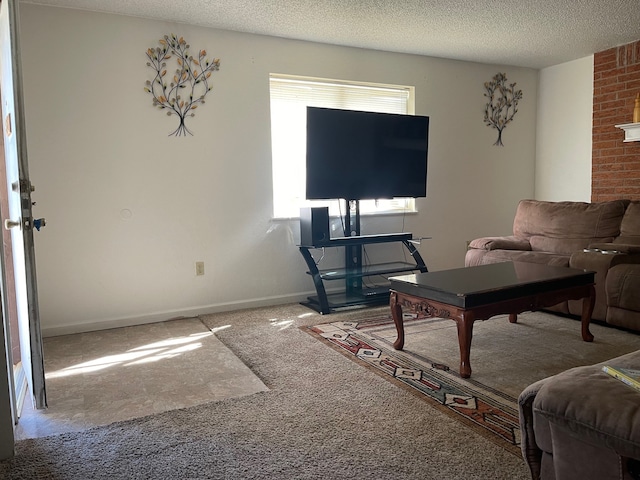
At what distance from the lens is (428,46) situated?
457 cm

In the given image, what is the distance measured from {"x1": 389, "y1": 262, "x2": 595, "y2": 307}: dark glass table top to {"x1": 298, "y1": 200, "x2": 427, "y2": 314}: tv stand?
112 cm

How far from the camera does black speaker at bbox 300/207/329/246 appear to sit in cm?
395

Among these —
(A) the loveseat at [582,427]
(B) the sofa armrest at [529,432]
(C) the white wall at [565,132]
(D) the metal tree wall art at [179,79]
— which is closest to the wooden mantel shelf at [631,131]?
(C) the white wall at [565,132]

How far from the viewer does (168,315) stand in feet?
12.7

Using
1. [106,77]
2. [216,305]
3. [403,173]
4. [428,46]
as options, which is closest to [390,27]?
[428,46]

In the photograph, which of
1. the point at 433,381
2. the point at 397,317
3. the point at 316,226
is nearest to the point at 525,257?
the point at 397,317

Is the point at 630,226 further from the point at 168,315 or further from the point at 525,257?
the point at 168,315

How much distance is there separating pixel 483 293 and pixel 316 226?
1739 millimetres

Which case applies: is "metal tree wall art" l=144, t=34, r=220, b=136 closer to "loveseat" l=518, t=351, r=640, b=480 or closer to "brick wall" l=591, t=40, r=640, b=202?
"loveseat" l=518, t=351, r=640, b=480

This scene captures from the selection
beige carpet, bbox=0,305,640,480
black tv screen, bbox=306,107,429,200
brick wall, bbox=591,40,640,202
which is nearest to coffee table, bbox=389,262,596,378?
beige carpet, bbox=0,305,640,480

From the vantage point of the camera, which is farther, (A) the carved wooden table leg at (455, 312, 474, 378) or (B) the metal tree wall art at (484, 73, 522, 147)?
(B) the metal tree wall art at (484, 73, 522, 147)

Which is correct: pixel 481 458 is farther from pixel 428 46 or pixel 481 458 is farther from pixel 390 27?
pixel 428 46

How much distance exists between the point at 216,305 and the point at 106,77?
74.6 inches

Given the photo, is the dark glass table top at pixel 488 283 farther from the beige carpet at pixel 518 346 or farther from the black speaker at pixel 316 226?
the black speaker at pixel 316 226
